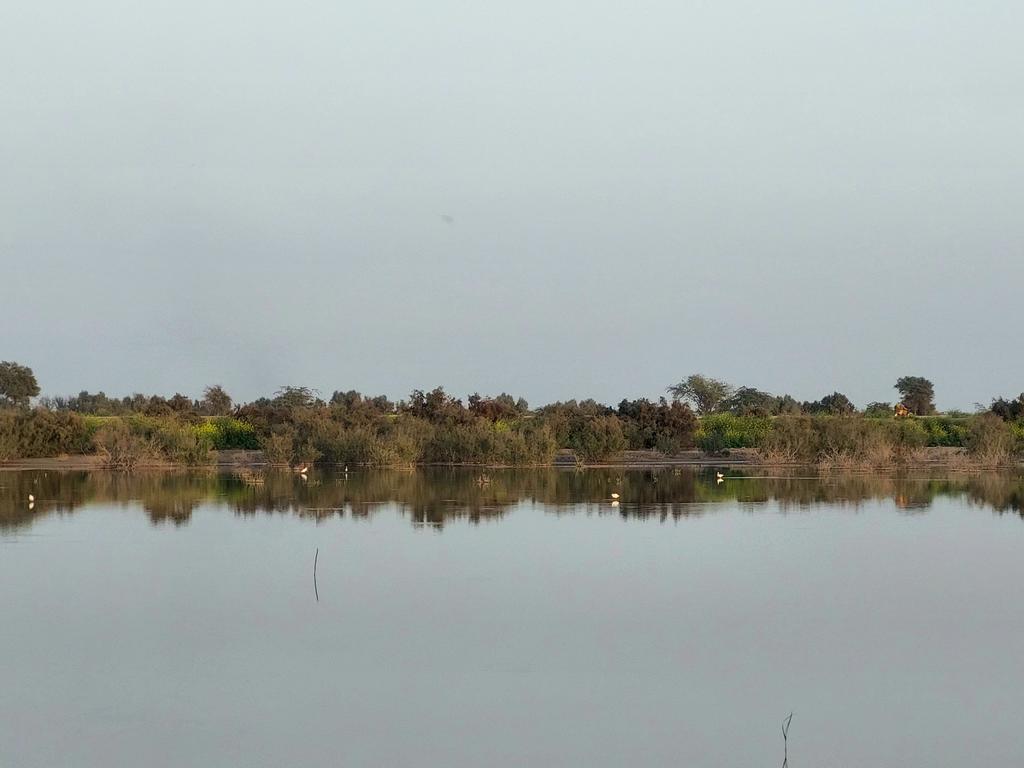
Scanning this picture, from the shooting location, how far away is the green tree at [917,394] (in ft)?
226

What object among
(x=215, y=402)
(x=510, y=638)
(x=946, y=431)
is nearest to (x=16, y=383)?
(x=215, y=402)

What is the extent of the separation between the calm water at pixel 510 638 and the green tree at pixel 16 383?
157 feet

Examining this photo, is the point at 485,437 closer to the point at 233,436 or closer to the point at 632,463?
the point at 632,463

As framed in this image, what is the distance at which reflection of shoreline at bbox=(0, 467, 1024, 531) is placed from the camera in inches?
1006

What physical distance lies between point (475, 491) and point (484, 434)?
1165 centimetres

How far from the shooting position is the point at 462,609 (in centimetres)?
1433

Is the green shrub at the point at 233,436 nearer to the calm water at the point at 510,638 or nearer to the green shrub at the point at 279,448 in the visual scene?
the green shrub at the point at 279,448

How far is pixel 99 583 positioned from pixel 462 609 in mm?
4698

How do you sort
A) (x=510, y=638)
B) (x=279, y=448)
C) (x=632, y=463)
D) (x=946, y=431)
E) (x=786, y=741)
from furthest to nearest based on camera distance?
(x=946, y=431), (x=632, y=463), (x=279, y=448), (x=510, y=638), (x=786, y=741)

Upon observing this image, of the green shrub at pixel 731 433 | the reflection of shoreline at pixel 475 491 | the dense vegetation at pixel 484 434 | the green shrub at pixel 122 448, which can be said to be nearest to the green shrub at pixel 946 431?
the dense vegetation at pixel 484 434

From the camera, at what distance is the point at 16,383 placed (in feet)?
230

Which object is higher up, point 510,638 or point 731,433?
point 731,433

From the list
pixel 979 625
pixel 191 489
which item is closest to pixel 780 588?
pixel 979 625

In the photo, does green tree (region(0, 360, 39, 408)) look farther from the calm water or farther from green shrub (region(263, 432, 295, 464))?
the calm water
